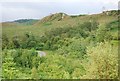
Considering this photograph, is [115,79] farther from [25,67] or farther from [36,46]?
[36,46]

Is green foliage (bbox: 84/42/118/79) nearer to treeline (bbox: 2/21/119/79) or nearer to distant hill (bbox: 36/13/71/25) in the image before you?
treeline (bbox: 2/21/119/79)

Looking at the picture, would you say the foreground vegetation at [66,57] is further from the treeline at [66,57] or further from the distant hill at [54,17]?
the distant hill at [54,17]

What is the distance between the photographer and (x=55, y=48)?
111 ft

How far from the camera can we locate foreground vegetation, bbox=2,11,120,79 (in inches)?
351

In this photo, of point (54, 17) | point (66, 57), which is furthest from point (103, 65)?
point (54, 17)

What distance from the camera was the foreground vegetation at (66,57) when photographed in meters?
8.91

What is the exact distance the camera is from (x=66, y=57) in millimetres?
26078

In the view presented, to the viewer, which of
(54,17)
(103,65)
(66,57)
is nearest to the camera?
(103,65)

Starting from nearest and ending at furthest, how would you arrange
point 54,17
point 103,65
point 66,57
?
point 103,65 → point 66,57 → point 54,17

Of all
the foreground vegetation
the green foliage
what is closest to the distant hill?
the foreground vegetation

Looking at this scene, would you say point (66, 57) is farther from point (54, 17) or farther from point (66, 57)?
point (54, 17)

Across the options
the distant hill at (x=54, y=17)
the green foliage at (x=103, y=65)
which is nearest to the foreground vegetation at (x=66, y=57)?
the green foliage at (x=103, y=65)

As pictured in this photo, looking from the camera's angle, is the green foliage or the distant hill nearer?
the green foliage

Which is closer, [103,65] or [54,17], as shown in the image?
[103,65]
